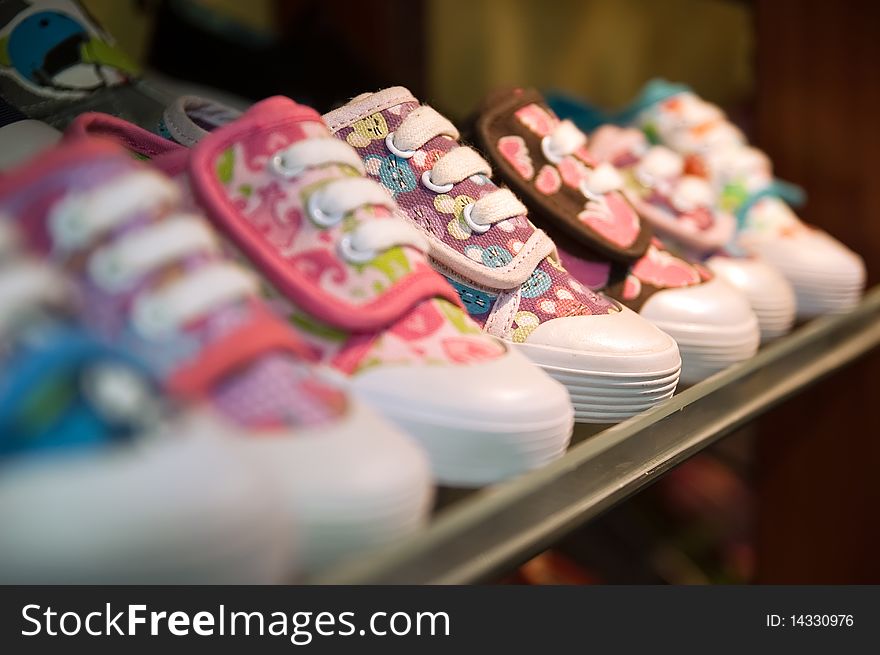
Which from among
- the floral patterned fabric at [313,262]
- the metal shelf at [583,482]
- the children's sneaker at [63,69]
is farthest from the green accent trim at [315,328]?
the children's sneaker at [63,69]

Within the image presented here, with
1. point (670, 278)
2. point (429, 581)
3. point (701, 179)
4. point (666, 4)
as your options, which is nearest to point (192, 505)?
point (429, 581)

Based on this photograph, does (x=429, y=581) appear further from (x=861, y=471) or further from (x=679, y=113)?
(x=861, y=471)

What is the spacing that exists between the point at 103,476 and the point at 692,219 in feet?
2.03

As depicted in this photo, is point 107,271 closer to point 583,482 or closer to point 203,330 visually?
point 203,330

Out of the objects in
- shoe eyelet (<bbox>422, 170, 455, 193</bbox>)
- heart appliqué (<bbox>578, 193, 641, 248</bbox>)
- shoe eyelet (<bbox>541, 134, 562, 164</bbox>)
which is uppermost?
shoe eyelet (<bbox>422, 170, 455, 193</bbox>)

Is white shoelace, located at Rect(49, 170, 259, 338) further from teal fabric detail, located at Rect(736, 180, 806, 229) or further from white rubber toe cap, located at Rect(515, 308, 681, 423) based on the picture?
teal fabric detail, located at Rect(736, 180, 806, 229)

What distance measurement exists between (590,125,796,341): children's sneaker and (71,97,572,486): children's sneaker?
1.13ft

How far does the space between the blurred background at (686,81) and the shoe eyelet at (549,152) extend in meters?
0.32

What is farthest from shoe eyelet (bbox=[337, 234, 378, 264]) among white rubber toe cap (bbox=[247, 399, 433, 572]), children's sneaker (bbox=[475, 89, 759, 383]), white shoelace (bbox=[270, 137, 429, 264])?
children's sneaker (bbox=[475, 89, 759, 383])

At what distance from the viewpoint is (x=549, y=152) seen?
0.65 m

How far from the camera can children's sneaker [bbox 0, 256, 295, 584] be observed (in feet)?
0.90

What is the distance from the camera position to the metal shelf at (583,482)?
1.25ft

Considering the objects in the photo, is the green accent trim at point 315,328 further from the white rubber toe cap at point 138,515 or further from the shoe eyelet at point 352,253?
the white rubber toe cap at point 138,515

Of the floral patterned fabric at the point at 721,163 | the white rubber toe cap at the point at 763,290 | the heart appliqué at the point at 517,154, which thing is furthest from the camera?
the floral patterned fabric at the point at 721,163
